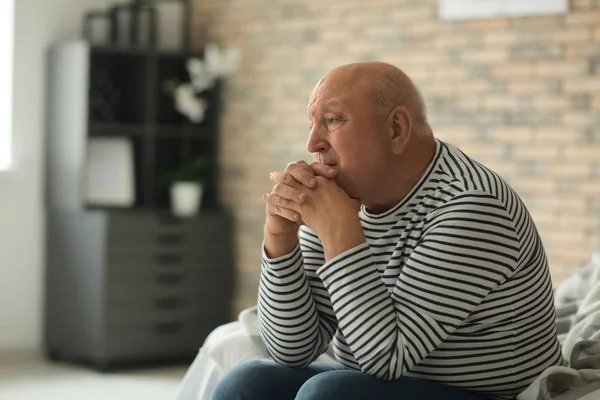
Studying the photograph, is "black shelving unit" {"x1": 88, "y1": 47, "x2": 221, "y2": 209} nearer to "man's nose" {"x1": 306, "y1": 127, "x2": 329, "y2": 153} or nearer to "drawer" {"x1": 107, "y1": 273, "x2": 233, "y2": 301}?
"drawer" {"x1": 107, "y1": 273, "x2": 233, "y2": 301}

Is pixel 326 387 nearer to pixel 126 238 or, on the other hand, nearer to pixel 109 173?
pixel 126 238

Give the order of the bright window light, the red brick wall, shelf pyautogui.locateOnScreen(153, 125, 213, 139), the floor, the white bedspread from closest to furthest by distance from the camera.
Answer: the white bedspread → the red brick wall → the floor → the bright window light → shelf pyautogui.locateOnScreen(153, 125, 213, 139)

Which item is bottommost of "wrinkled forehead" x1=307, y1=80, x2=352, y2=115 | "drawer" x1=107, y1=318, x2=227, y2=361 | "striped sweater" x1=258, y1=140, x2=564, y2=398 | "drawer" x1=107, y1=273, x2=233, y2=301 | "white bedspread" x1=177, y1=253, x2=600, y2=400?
"drawer" x1=107, y1=318, x2=227, y2=361

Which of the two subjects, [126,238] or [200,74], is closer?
[126,238]

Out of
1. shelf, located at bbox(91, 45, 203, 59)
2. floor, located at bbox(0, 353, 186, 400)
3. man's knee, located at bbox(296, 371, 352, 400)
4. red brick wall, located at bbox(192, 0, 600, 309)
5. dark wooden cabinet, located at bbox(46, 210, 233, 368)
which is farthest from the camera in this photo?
shelf, located at bbox(91, 45, 203, 59)

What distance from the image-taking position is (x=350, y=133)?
1.87m

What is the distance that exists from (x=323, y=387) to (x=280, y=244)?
1.15ft

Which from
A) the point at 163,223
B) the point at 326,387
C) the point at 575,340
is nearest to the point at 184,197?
the point at 163,223

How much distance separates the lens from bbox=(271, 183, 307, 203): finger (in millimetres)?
1895

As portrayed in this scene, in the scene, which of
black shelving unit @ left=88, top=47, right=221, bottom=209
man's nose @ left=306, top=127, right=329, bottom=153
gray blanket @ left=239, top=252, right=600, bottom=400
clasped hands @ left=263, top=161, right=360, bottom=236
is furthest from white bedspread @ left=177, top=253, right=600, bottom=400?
black shelving unit @ left=88, top=47, right=221, bottom=209

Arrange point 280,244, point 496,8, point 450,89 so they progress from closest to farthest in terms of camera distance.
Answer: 1. point 280,244
2. point 496,8
3. point 450,89

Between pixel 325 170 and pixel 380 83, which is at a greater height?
pixel 380 83

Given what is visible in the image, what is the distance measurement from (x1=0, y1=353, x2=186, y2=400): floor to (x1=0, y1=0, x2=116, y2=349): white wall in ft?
0.67

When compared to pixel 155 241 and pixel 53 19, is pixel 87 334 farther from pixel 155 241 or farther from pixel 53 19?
pixel 53 19
